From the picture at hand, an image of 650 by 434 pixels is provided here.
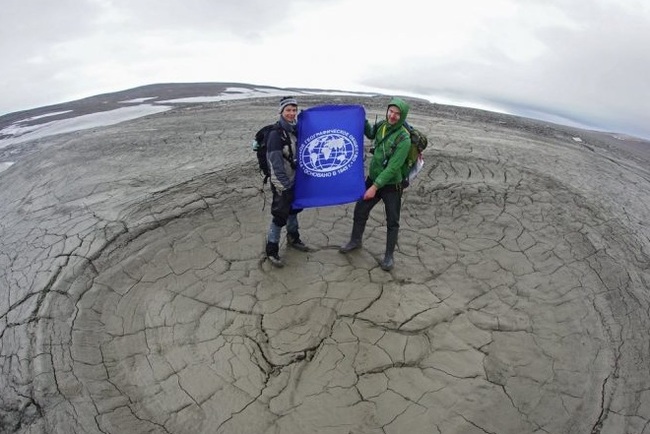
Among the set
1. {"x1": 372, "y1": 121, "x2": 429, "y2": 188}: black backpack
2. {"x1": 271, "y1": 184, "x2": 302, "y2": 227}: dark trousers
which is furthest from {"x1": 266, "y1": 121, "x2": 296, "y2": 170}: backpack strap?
{"x1": 372, "y1": 121, "x2": 429, "y2": 188}: black backpack

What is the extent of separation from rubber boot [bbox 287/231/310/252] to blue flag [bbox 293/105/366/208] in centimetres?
41

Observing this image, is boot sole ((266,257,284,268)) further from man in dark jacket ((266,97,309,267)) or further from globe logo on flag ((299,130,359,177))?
globe logo on flag ((299,130,359,177))

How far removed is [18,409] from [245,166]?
9.58 ft

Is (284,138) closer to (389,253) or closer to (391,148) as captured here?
(391,148)

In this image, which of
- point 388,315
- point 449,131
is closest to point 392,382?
point 388,315

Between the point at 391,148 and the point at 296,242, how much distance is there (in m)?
1.11

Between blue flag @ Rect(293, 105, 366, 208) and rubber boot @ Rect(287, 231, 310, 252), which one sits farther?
rubber boot @ Rect(287, 231, 310, 252)

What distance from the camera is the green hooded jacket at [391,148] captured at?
2.81 meters

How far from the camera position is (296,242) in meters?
3.48

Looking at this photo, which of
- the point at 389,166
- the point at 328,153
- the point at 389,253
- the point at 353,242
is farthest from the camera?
the point at 353,242

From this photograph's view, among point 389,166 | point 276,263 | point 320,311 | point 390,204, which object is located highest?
point 389,166

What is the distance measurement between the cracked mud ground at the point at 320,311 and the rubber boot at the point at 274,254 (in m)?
0.09

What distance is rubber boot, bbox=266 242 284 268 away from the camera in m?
3.24

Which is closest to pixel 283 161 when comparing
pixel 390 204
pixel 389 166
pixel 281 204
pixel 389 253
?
pixel 281 204
